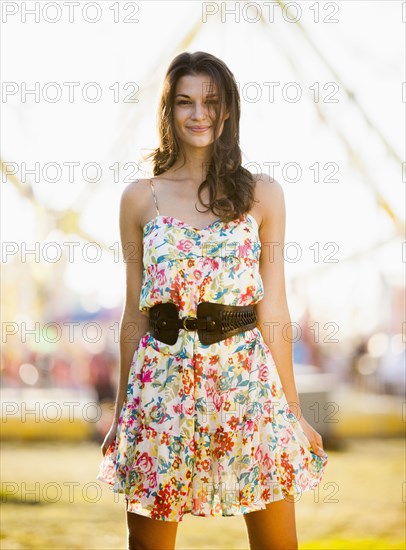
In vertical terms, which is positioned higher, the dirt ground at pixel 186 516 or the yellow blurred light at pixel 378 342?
the yellow blurred light at pixel 378 342

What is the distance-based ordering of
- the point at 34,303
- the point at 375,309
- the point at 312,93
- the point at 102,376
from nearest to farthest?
the point at 312,93 → the point at 102,376 → the point at 34,303 → the point at 375,309

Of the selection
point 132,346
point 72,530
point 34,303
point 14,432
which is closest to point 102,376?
point 14,432

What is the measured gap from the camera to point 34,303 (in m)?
11.2

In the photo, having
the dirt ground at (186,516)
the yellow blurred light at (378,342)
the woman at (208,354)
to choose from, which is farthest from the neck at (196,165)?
the yellow blurred light at (378,342)

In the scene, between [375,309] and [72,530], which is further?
[375,309]

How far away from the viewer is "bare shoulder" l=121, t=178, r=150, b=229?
2.45 m

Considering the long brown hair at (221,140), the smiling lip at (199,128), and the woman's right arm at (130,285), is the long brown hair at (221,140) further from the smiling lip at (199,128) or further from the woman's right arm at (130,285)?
the woman's right arm at (130,285)

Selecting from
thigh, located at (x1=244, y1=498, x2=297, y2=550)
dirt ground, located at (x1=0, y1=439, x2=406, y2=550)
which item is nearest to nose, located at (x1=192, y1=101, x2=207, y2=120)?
thigh, located at (x1=244, y1=498, x2=297, y2=550)

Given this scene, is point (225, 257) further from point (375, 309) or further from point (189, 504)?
point (375, 309)

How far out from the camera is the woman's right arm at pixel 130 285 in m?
2.43

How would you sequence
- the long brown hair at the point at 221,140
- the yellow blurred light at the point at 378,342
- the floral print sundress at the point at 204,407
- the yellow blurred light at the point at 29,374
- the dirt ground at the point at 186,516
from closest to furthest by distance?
the floral print sundress at the point at 204,407
the long brown hair at the point at 221,140
the dirt ground at the point at 186,516
the yellow blurred light at the point at 29,374
the yellow blurred light at the point at 378,342

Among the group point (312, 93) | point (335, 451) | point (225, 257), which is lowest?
point (335, 451)

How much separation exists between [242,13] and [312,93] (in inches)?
37.7

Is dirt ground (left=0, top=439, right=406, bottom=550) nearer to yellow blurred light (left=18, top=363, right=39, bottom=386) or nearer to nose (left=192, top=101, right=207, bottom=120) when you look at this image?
nose (left=192, top=101, right=207, bottom=120)
